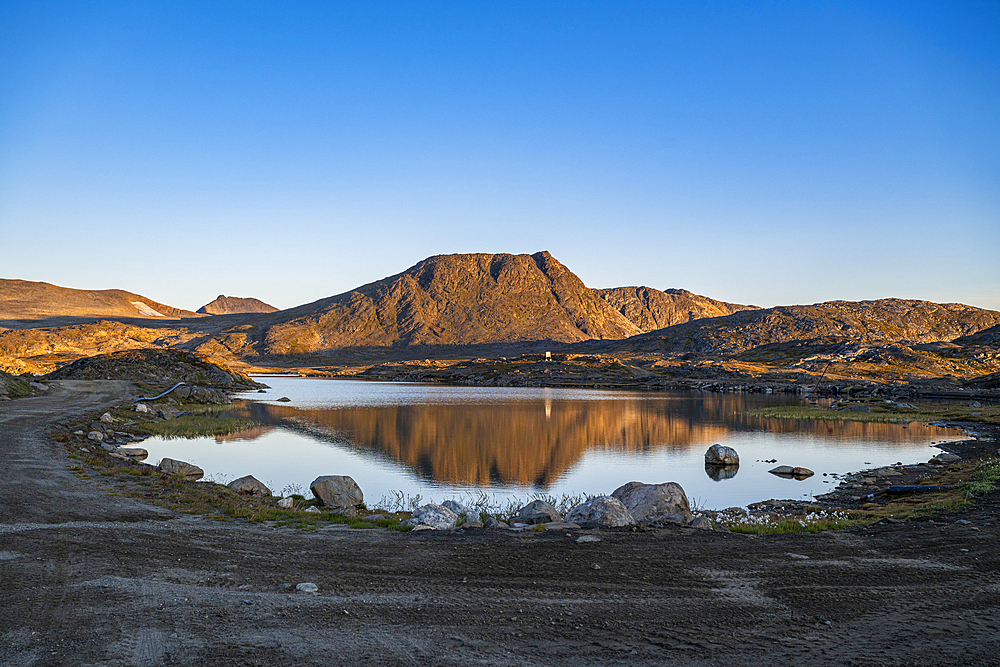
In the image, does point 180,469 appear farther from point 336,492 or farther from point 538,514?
point 538,514

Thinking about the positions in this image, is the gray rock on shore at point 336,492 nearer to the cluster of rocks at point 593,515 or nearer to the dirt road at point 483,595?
the cluster of rocks at point 593,515

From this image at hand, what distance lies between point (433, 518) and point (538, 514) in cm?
335

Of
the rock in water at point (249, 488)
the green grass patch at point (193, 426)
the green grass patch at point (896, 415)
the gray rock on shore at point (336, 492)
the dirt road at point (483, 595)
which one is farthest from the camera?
the green grass patch at point (896, 415)

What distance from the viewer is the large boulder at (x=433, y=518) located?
57.7ft

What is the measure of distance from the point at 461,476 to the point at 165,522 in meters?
17.8

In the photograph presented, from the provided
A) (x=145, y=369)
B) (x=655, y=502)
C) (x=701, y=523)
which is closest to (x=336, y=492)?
(x=655, y=502)

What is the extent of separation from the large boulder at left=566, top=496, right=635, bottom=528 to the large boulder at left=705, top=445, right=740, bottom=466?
20505mm

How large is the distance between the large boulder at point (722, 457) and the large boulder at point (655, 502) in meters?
17.8

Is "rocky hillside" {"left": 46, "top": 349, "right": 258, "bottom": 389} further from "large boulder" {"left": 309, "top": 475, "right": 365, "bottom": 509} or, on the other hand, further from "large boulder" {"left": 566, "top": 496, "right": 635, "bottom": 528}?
"large boulder" {"left": 566, "top": 496, "right": 635, "bottom": 528}

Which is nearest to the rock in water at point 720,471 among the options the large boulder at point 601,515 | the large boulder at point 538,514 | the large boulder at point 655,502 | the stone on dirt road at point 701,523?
the large boulder at point 655,502

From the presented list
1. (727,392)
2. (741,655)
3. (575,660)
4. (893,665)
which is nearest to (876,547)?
(893,665)

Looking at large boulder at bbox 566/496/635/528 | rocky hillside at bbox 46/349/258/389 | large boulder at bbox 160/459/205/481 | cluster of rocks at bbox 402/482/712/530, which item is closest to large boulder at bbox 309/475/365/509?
cluster of rocks at bbox 402/482/712/530

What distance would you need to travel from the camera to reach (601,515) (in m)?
18.5

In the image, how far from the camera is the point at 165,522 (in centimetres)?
1695
